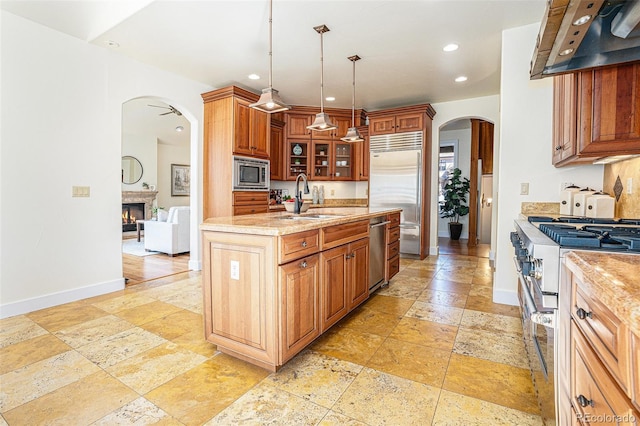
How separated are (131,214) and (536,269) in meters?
9.45

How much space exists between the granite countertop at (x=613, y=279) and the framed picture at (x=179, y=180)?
1011 centimetres

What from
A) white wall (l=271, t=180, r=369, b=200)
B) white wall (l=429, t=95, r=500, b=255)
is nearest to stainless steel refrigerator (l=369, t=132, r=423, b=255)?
white wall (l=429, t=95, r=500, b=255)

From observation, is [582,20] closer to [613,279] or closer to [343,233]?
[613,279]

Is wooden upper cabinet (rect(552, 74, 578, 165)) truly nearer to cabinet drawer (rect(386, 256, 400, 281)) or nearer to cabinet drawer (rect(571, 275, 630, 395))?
cabinet drawer (rect(571, 275, 630, 395))

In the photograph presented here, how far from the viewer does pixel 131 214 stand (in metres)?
8.57

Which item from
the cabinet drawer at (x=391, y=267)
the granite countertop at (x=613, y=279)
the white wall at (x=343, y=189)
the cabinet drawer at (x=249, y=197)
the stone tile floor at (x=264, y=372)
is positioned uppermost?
the white wall at (x=343, y=189)

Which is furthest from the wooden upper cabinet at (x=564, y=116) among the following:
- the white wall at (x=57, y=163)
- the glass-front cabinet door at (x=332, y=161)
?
the white wall at (x=57, y=163)

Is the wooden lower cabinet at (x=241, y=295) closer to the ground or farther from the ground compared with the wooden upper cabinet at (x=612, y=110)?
closer to the ground

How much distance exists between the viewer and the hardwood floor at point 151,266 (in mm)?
4207

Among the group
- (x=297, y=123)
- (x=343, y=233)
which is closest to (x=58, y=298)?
(x=343, y=233)

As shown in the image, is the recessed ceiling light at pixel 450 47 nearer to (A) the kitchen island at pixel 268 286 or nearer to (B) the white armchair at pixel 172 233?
(A) the kitchen island at pixel 268 286

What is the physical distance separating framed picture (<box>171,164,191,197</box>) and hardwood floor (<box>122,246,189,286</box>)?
4.48 meters

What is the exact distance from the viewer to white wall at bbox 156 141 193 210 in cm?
934

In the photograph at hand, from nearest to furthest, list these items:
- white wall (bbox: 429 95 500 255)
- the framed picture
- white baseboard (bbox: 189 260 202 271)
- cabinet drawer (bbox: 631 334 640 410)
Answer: cabinet drawer (bbox: 631 334 640 410)
white baseboard (bbox: 189 260 202 271)
white wall (bbox: 429 95 500 255)
the framed picture
